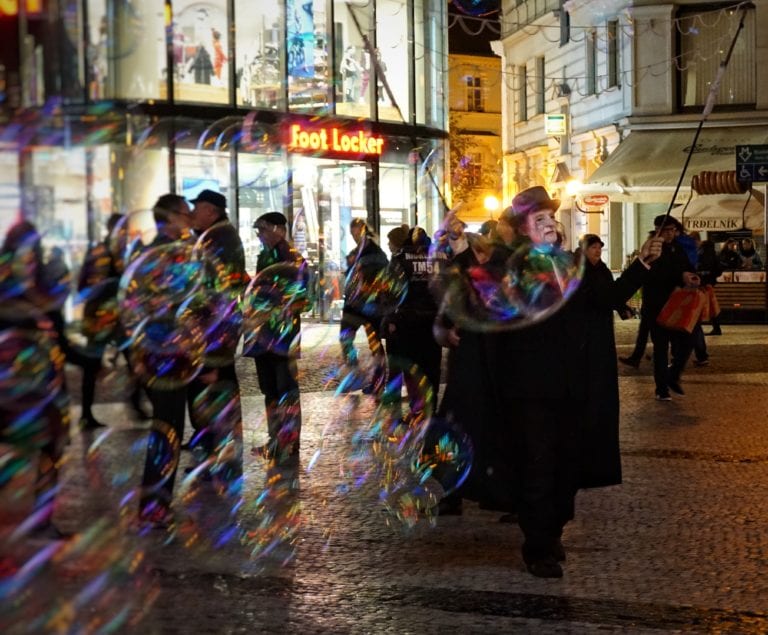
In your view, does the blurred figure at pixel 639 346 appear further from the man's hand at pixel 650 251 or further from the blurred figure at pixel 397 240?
the man's hand at pixel 650 251

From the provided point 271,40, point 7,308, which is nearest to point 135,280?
point 7,308

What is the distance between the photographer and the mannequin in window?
88.9 feet

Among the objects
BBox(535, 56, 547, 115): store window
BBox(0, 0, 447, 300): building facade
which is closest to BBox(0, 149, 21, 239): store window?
BBox(0, 0, 447, 300): building facade

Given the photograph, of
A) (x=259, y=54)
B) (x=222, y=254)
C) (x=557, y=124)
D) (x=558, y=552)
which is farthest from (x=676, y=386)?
(x=557, y=124)

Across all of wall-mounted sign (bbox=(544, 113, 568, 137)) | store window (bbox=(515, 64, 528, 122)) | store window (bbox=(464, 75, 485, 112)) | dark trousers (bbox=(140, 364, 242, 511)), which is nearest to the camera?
dark trousers (bbox=(140, 364, 242, 511))

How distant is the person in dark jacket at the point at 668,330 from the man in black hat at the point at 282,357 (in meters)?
4.77

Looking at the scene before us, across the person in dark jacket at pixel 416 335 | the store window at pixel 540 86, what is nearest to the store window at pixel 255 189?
the person in dark jacket at pixel 416 335

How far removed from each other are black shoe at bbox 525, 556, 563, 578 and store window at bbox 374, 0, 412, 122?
22.2 metres

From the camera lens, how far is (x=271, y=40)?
25.8m

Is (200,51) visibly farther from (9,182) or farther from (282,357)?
(282,357)

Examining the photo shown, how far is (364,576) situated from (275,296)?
4.11 m

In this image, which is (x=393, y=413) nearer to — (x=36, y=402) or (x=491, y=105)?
(x=36, y=402)

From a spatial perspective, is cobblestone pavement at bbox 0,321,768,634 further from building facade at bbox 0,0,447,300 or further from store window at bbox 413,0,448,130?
store window at bbox 413,0,448,130

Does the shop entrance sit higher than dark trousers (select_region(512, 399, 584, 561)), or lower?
higher
